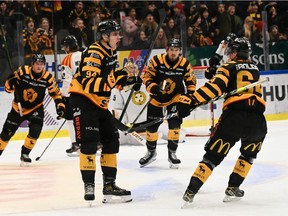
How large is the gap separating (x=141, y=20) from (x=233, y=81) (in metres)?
6.28

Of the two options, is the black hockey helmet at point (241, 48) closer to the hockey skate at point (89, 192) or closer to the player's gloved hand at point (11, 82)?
the hockey skate at point (89, 192)

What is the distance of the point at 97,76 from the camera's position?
539cm

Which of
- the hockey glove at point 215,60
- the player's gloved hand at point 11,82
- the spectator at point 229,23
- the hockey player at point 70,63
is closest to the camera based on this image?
the player's gloved hand at point 11,82

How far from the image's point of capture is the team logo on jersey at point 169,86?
748 cm

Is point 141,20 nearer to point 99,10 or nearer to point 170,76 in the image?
point 99,10

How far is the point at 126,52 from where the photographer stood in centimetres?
1137

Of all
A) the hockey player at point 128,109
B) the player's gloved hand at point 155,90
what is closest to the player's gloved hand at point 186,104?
the player's gloved hand at point 155,90

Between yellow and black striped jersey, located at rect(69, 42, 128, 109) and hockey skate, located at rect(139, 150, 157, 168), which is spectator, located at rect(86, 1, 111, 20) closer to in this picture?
hockey skate, located at rect(139, 150, 157, 168)

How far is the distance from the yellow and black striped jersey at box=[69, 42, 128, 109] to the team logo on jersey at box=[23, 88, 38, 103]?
2.33 meters

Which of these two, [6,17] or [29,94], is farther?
[6,17]

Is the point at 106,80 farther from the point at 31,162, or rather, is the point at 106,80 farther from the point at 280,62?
the point at 280,62

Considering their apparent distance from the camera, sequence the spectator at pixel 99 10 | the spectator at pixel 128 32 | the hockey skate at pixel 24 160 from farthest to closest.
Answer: the spectator at pixel 99 10 → the spectator at pixel 128 32 → the hockey skate at pixel 24 160

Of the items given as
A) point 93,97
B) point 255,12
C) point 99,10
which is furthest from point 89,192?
point 255,12

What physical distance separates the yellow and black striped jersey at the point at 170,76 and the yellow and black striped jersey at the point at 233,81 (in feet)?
6.49
